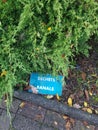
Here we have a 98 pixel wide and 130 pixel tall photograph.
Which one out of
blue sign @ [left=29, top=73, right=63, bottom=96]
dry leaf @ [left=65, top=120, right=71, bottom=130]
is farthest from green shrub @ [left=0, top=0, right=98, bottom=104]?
dry leaf @ [left=65, top=120, right=71, bottom=130]

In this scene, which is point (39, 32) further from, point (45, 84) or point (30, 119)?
point (30, 119)

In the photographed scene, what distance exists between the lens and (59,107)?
10.8 feet

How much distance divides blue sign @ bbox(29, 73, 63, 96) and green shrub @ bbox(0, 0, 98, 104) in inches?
7.6

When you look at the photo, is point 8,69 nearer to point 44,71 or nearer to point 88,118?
point 44,71

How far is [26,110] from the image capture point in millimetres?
3254

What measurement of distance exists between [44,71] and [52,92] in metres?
0.29

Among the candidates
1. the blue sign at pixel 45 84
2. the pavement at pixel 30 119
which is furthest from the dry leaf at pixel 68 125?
the blue sign at pixel 45 84

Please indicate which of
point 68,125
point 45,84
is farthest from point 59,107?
point 45,84

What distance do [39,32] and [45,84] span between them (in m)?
0.69

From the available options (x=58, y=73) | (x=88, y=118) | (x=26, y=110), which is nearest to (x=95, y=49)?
(x=58, y=73)

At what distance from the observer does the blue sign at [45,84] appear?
3.39 metres

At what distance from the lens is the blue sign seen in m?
3.39

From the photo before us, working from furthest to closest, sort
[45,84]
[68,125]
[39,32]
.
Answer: [45,84], [68,125], [39,32]

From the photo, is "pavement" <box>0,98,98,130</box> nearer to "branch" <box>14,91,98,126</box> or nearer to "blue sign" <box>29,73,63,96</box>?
"branch" <box>14,91,98,126</box>
